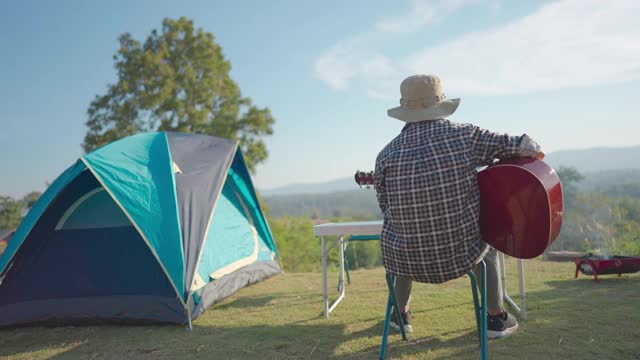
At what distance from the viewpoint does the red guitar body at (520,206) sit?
6.93 ft

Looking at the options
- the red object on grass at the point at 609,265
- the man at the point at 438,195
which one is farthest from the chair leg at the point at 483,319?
the red object on grass at the point at 609,265

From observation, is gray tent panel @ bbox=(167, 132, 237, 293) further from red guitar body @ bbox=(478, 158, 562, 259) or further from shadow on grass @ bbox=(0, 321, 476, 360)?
red guitar body @ bbox=(478, 158, 562, 259)

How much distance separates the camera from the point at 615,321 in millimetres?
2877

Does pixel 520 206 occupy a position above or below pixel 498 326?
above

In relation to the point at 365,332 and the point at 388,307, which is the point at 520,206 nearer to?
the point at 388,307

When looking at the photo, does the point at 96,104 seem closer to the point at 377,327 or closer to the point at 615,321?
the point at 377,327

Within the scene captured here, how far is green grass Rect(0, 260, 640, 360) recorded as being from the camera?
2559 mm

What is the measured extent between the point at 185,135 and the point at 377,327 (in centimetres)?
257

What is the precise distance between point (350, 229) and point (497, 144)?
127 cm

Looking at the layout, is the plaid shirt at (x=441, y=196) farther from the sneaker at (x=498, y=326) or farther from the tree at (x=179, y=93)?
the tree at (x=179, y=93)

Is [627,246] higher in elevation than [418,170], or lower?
lower

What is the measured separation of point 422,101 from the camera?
240 centimetres

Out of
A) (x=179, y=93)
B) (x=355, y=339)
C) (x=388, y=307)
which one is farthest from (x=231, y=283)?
(x=179, y=93)

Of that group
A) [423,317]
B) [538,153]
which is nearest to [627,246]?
[423,317]
